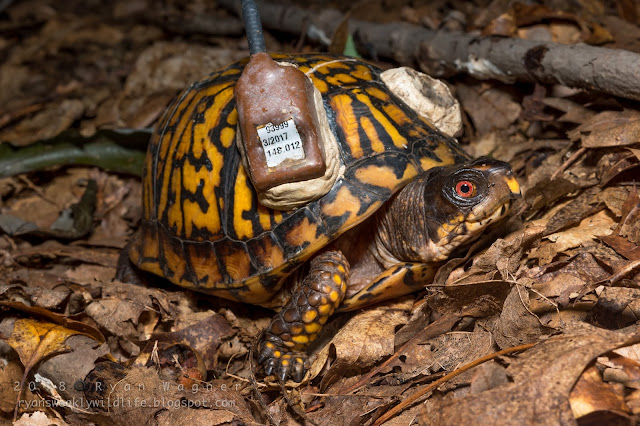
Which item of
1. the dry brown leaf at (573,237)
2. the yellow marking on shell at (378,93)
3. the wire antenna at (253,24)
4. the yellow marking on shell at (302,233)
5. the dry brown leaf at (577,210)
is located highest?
the wire antenna at (253,24)

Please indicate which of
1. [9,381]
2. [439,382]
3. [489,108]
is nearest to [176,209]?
[9,381]

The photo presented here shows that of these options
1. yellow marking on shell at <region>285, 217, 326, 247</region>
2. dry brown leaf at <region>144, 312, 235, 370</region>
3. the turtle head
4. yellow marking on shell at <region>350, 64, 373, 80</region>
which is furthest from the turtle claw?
yellow marking on shell at <region>350, 64, 373, 80</region>

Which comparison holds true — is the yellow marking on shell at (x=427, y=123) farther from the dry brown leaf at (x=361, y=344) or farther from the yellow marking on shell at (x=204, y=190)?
the yellow marking on shell at (x=204, y=190)

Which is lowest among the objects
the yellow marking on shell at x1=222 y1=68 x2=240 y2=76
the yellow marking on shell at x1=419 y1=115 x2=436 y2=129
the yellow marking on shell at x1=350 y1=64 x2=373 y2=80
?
the yellow marking on shell at x1=419 y1=115 x2=436 y2=129

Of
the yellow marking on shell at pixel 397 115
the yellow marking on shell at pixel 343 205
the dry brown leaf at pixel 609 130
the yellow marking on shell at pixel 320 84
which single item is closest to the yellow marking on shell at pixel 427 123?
the yellow marking on shell at pixel 397 115

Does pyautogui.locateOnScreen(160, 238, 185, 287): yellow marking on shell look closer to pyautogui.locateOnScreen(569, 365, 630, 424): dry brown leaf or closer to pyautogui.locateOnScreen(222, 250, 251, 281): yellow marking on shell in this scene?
pyautogui.locateOnScreen(222, 250, 251, 281): yellow marking on shell

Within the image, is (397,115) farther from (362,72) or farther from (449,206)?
(449,206)

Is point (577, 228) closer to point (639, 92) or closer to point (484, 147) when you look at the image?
point (639, 92)
